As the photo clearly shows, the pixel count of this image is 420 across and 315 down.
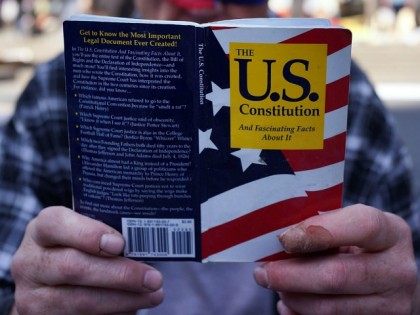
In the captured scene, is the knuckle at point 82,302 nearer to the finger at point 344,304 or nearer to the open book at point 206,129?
the open book at point 206,129

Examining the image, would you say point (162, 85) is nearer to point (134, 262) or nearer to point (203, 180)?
point (203, 180)

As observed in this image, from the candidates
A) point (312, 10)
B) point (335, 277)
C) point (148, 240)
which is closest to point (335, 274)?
point (335, 277)

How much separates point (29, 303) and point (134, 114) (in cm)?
31

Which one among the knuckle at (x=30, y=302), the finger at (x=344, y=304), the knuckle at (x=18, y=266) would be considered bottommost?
the knuckle at (x=30, y=302)

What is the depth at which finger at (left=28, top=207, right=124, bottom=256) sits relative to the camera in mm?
868

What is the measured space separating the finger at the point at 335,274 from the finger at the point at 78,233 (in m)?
0.19

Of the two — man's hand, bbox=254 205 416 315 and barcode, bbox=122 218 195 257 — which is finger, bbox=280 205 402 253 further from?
barcode, bbox=122 218 195 257

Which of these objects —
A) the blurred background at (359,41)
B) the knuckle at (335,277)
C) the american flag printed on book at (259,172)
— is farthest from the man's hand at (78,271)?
the blurred background at (359,41)

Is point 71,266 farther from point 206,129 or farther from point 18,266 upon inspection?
point 206,129

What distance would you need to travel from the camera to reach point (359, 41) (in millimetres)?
12680

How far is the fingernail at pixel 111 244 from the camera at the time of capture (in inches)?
34.1

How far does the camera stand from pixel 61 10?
1438 centimetres

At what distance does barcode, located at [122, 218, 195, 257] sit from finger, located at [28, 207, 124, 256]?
0.07 feet

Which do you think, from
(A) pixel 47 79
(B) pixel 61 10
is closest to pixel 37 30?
(B) pixel 61 10
